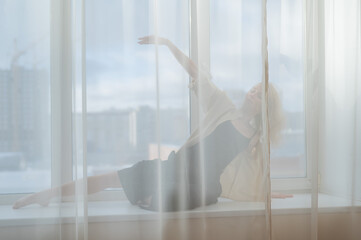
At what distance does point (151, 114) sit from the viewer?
1.56 meters

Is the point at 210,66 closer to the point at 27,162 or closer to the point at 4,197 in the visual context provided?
the point at 27,162

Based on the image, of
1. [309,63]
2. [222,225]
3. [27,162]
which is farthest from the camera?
[309,63]

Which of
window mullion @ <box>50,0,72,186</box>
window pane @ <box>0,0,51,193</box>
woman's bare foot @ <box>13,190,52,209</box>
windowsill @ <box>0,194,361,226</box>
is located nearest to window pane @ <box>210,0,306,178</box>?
windowsill @ <box>0,194,361,226</box>

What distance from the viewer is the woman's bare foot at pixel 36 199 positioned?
4.88 ft

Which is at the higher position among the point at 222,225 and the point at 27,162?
the point at 27,162

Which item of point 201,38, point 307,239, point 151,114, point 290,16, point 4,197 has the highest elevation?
point 290,16

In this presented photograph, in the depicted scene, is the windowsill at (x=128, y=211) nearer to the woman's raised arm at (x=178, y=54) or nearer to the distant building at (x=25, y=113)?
the distant building at (x=25, y=113)

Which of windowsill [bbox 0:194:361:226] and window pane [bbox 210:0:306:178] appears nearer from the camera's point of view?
windowsill [bbox 0:194:361:226]

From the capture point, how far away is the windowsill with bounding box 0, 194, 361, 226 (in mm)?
1470

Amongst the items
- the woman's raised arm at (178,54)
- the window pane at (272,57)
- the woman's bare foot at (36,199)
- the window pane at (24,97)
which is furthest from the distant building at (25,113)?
the window pane at (272,57)

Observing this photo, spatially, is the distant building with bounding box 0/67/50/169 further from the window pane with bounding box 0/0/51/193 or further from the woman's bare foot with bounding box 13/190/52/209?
the woman's bare foot with bounding box 13/190/52/209

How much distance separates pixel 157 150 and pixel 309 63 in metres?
0.79

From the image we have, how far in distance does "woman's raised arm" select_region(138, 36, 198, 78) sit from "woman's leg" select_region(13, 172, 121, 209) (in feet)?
1.79

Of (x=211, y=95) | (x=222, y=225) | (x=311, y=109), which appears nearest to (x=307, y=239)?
(x=222, y=225)
